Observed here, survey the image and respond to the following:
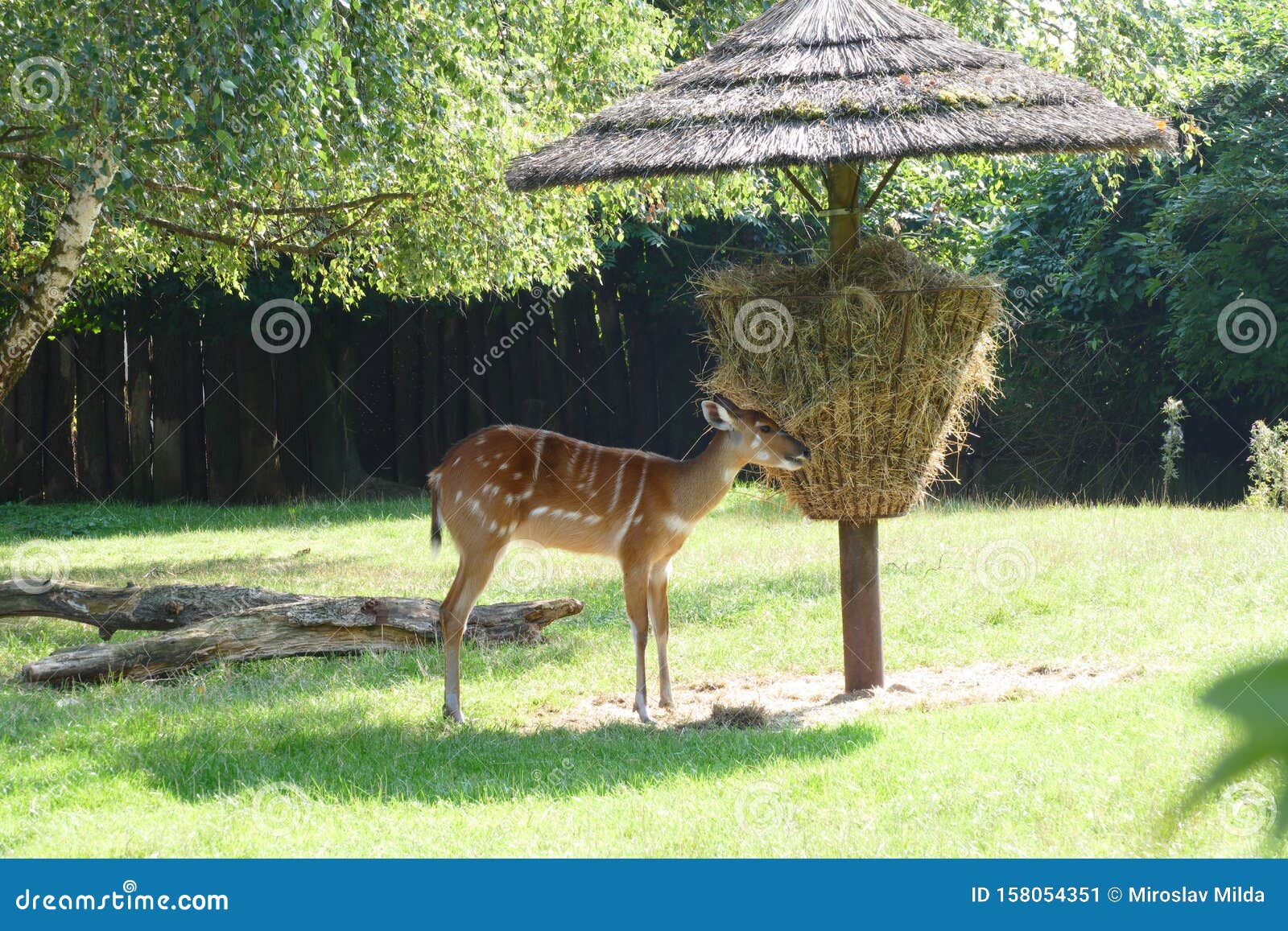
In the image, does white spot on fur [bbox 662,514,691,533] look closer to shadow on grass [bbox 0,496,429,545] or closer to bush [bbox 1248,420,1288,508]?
shadow on grass [bbox 0,496,429,545]

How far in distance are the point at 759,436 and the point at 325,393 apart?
10.6 metres

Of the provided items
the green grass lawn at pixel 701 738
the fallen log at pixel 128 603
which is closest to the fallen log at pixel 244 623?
the fallen log at pixel 128 603

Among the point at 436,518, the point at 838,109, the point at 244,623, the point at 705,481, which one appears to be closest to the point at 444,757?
the point at 436,518

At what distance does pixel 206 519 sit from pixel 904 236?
8630 mm

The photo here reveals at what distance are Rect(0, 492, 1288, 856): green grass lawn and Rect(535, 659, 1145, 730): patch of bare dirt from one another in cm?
15

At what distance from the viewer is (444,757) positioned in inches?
214

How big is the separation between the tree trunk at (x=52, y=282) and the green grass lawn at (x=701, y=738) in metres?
1.88

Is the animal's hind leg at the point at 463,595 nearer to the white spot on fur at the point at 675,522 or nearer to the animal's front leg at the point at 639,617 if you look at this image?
the animal's front leg at the point at 639,617

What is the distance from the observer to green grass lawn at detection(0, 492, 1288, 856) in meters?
4.28

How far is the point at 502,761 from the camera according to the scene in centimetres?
540

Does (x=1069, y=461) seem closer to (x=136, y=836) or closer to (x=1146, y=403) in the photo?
(x=1146, y=403)

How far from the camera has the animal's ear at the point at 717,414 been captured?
6.37 meters

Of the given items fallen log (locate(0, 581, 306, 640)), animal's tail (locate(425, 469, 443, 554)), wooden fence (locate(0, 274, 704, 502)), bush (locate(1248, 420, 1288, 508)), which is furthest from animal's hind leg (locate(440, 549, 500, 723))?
wooden fence (locate(0, 274, 704, 502))

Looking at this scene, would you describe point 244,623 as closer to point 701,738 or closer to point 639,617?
point 639,617
